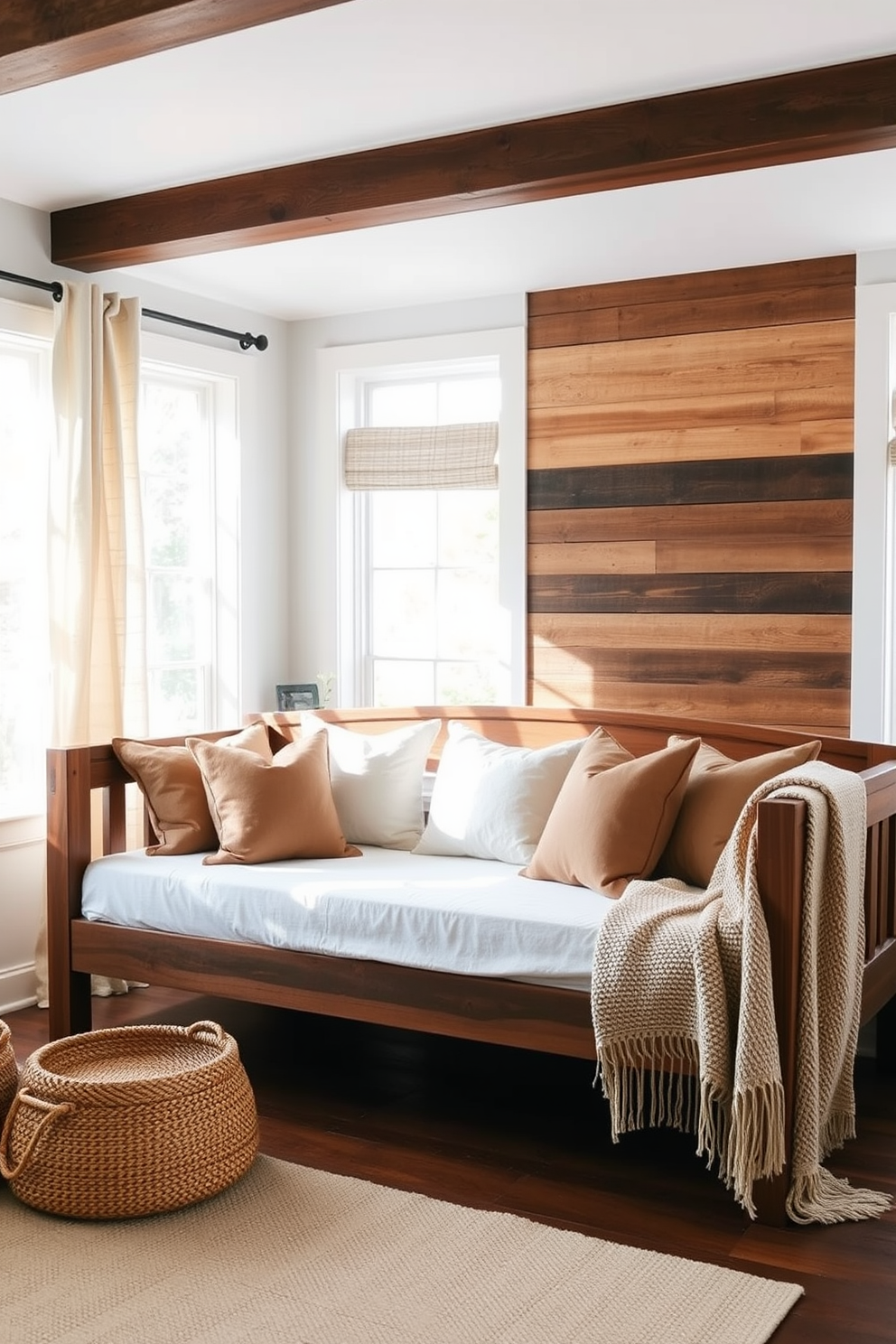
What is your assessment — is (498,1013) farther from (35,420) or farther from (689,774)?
(35,420)

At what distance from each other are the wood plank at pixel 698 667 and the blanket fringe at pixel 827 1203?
75.5 inches

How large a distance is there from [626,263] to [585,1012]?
259cm

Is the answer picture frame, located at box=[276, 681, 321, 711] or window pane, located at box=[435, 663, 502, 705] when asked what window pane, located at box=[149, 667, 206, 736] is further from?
window pane, located at box=[435, 663, 502, 705]

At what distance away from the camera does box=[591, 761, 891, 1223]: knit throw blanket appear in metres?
2.56

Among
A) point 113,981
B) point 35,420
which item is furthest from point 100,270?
point 113,981

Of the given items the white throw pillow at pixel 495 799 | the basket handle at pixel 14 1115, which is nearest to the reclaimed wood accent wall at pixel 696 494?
the white throw pillow at pixel 495 799

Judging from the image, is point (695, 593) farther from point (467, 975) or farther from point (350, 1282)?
point (350, 1282)

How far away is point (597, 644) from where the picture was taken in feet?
15.3

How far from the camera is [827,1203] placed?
2.66m

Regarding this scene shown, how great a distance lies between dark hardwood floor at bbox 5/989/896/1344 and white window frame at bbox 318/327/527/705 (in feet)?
5.11

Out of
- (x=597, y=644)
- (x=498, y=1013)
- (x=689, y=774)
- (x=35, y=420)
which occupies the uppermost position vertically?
(x=35, y=420)

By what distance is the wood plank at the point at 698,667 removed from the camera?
4305 millimetres

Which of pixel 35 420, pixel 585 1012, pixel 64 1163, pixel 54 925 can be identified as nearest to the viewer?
pixel 64 1163

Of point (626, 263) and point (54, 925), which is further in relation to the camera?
point (626, 263)
